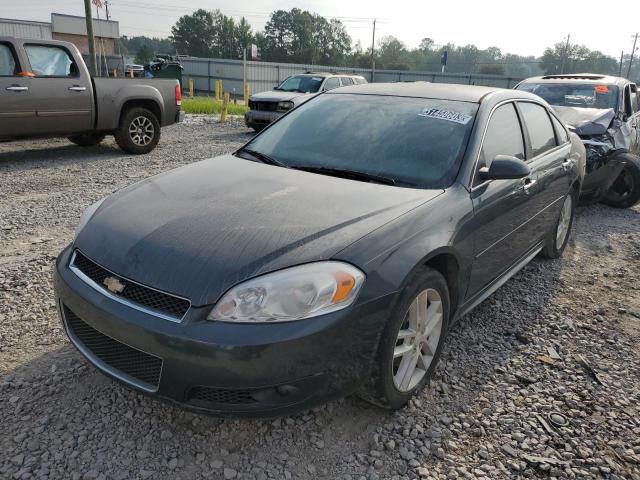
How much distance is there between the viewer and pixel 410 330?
8.36ft

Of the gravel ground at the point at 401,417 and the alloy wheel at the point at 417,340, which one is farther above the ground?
the alloy wheel at the point at 417,340

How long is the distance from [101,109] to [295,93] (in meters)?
5.95

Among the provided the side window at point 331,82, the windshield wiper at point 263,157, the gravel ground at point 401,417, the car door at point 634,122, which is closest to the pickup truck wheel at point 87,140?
the gravel ground at point 401,417

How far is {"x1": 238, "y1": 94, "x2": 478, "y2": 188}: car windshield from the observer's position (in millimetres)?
2990

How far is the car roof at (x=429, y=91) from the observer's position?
3.48m

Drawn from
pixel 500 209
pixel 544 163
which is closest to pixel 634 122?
pixel 544 163

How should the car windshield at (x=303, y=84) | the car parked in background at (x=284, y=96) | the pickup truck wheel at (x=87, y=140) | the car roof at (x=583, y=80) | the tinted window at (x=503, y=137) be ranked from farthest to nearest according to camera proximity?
the car windshield at (x=303, y=84)
the car parked in background at (x=284, y=96)
the pickup truck wheel at (x=87, y=140)
the car roof at (x=583, y=80)
the tinted window at (x=503, y=137)

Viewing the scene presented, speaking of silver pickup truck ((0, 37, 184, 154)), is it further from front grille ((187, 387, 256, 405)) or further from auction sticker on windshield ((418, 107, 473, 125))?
front grille ((187, 387, 256, 405))

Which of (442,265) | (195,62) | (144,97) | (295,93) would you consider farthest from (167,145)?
(195,62)

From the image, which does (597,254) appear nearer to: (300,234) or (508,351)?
(508,351)

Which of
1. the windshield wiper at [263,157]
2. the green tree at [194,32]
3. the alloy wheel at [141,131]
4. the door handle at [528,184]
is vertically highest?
the green tree at [194,32]

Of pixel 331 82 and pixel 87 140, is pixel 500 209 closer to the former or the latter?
pixel 87 140

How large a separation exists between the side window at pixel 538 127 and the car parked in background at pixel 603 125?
226 centimetres

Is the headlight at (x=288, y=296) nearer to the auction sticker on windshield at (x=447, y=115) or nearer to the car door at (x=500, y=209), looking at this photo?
the car door at (x=500, y=209)
